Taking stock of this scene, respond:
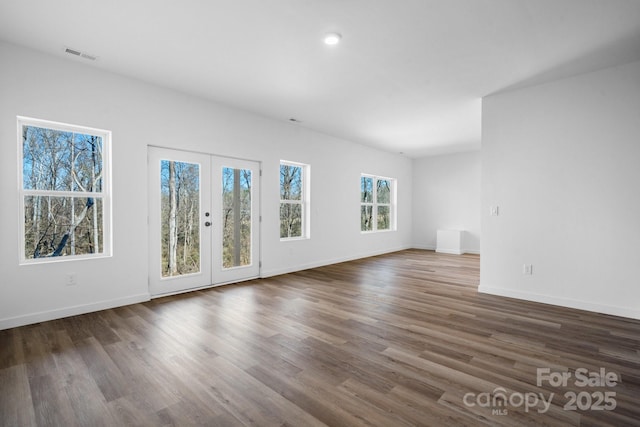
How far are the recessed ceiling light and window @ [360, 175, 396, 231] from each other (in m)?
4.90

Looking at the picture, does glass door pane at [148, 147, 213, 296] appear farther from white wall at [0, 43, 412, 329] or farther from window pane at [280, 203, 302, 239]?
window pane at [280, 203, 302, 239]

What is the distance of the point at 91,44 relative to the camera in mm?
3074

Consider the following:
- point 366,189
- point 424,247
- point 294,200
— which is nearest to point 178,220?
point 294,200

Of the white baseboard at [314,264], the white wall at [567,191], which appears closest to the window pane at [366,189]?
the white baseboard at [314,264]

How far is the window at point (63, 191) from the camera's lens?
3275mm

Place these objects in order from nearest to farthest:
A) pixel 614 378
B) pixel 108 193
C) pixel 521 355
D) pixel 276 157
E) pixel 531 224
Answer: pixel 614 378, pixel 521 355, pixel 108 193, pixel 531 224, pixel 276 157

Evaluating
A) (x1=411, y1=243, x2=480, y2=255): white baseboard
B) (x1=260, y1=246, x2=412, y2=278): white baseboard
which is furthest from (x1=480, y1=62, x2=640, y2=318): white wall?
(x1=411, y1=243, x2=480, y2=255): white baseboard

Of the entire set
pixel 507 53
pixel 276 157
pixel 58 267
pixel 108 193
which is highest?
pixel 507 53

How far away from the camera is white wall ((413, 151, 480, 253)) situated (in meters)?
8.52

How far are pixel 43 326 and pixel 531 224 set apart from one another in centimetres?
578

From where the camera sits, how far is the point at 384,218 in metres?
8.73

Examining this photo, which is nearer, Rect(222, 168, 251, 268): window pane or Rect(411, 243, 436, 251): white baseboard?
Rect(222, 168, 251, 268): window pane

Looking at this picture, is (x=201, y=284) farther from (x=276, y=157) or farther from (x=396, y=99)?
(x=396, y=99)

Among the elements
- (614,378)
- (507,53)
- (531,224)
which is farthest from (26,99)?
(531,224)
